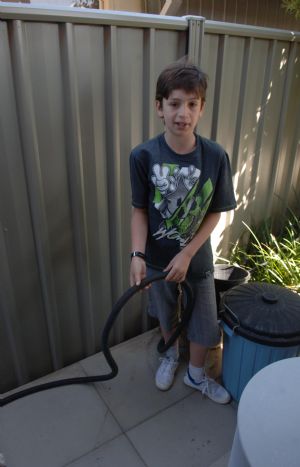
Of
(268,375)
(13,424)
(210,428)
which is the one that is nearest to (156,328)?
(210,428)

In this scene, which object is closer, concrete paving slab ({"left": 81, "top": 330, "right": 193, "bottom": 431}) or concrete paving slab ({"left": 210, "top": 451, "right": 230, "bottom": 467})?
concrete paving slab ({"left": 210, "top": 451, "right": 230, "bottom": 467})

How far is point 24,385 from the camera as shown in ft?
7.16

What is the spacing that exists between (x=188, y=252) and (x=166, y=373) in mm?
956

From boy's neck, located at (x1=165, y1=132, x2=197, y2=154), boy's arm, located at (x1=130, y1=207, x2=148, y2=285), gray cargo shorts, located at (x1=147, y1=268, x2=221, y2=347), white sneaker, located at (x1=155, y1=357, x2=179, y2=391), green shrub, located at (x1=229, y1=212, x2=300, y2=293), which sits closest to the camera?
boy's neck, located at (x1=165, y1=132, x2=197, y2=154)

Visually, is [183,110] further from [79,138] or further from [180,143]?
[79,138]

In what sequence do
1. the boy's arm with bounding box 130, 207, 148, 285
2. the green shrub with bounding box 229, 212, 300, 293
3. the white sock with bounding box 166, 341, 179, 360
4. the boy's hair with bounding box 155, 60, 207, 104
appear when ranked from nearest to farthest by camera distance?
the boy's hair with bounding box 155, 60, 207, 104 → the boy's arm with bounding box 130, 207, 148, 285 → the white sock with bounding box 166, 341, 179, 360 → the green shrub with bounding box 229, 212, 300, 293

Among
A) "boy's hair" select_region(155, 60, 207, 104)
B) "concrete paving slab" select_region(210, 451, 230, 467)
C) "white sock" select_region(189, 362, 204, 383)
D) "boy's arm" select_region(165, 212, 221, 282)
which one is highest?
"boy's hair" select_region(155, 60, 207, 104)

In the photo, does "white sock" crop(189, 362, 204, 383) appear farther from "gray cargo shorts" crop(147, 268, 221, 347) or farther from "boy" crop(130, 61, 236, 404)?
"boy" crop(130, 61, 236, 404)

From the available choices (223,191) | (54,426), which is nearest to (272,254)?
(223,191)

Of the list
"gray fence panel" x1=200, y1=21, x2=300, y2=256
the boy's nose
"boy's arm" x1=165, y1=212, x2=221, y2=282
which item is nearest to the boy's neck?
the boy's nose

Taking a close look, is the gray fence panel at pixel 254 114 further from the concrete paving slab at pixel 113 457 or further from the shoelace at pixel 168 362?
the concrete paving slab at pixel 113 457

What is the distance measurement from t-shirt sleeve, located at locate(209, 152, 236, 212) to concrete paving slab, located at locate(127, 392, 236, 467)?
3.88 ft

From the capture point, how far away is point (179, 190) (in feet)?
5.39

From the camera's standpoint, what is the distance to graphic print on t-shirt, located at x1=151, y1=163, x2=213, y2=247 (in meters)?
1.61
